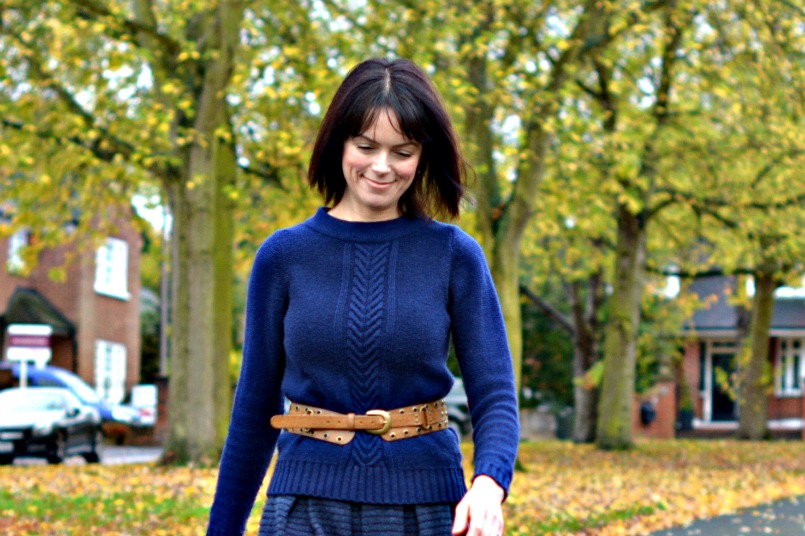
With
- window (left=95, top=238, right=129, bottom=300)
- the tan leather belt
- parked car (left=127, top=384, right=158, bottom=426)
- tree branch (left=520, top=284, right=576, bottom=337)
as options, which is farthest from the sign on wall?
the tan leather belt

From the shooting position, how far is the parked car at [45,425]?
72.0 feet

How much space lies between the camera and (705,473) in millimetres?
18312

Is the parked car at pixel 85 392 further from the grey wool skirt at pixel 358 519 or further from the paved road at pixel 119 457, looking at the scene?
the grey wool skirt at pixel 358 519

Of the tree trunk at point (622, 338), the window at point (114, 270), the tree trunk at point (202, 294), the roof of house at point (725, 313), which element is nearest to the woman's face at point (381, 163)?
the tree trunk at point (202, 294)

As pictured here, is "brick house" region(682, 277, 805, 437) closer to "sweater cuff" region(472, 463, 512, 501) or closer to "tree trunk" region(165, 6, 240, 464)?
"tree trunk" region(165, 6, 240, 464)

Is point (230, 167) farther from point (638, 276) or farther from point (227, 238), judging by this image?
point (638, 276)

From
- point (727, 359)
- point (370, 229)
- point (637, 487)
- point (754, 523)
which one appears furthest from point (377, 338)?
point (727, 359)

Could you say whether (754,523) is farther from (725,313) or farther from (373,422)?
(725,313)

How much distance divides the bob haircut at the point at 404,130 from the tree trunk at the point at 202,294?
13.9 metres

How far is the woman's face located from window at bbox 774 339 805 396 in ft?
153

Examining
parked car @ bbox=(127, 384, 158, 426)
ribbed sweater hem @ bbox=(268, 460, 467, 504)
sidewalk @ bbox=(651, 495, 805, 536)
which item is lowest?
parked car @ bbox=(127, 384, 158, 426)

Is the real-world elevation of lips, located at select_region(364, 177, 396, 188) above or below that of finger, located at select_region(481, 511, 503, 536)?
above

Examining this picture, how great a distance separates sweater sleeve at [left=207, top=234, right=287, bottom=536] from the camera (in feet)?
10.4

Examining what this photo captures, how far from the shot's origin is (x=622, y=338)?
955 inches
